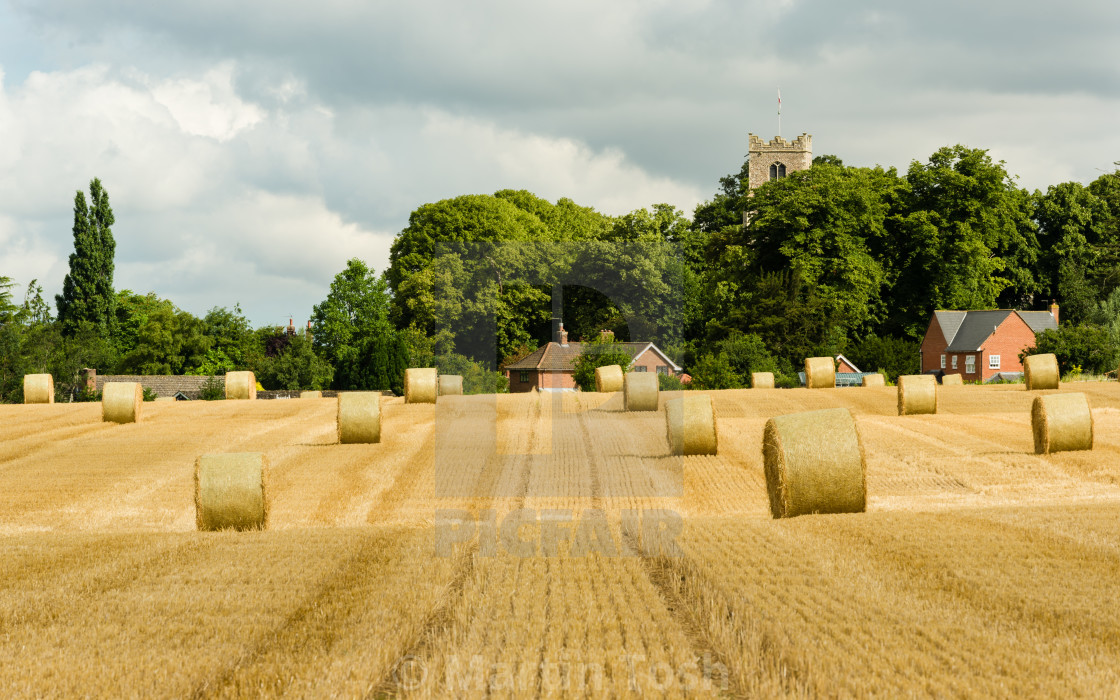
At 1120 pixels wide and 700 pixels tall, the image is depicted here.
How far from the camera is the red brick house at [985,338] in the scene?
72.5 m

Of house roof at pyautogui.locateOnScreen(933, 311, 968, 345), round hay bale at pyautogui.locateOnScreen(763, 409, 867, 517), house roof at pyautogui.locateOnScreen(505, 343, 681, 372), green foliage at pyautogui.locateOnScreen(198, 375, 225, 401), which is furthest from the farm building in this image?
round hay bale at pyautogui.locateOnScreen(763, 409, 867, 517)

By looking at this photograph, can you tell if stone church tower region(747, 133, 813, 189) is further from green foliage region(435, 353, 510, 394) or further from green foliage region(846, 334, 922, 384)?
green foliage region(435, 353, 510, 394)

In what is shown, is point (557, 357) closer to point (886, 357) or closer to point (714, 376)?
point (714, 376)

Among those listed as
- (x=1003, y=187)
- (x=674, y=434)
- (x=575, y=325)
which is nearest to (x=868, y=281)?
(x=1003, y=187)

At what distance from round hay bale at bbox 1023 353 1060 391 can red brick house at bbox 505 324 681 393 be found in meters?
33.4

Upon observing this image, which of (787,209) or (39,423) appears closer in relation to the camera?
(39,423)

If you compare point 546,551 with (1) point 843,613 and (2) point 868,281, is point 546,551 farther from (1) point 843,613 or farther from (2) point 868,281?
(2) point 868,281

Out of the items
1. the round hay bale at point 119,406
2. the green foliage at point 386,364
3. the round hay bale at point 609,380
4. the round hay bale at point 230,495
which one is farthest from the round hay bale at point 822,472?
the green foliage at point 386,364

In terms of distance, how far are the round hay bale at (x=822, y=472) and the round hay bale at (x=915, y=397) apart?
1563 centimetres

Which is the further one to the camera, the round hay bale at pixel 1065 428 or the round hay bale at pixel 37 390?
the round hay bale at pixel 37 390

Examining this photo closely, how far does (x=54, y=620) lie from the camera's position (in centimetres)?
507

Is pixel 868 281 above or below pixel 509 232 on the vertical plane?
below

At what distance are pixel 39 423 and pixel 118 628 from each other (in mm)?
24784

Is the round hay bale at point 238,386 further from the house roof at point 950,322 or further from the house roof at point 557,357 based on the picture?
the house roof at point 950,322
